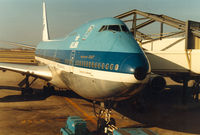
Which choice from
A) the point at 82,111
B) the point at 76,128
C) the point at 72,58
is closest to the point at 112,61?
the point at 76,128

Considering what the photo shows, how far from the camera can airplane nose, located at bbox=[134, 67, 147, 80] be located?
8.62 metres

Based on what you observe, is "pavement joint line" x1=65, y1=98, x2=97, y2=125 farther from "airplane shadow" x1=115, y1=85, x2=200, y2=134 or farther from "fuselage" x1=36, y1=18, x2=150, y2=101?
"fuselage" x1=36, y1=18, x2=150, y2=101

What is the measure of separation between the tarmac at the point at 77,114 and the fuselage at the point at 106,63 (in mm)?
2671

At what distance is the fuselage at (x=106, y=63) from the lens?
8.86 meters

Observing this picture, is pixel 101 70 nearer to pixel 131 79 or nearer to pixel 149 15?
pixel 131 79

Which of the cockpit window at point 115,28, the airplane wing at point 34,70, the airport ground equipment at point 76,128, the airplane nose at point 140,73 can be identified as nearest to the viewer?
the airplane nose at point 140,73

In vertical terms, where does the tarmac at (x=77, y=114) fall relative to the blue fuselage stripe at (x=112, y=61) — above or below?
below

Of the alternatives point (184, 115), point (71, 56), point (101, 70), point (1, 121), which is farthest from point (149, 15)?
point (1, 121)

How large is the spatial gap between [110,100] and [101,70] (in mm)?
1605

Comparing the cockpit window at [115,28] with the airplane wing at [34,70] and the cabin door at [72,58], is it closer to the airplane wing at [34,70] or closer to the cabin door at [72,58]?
the cabin door at [72,58]

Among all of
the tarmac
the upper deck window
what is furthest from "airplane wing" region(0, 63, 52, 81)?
the upper deck window

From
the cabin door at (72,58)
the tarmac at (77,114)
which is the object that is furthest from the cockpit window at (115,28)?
the tarmac at (77,114)

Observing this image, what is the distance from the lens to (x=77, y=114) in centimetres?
1584

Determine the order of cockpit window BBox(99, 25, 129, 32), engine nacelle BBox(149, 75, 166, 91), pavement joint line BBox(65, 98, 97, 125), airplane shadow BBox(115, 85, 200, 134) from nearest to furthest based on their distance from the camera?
cockpit window BBox(99, 25, 129, 32) → engine nacelle BBox(149, 75, 166, 91) → airplane shadow BBox(115, 85, 200, 134) → pavement joint line BBox(65, 98, 97, 125)
